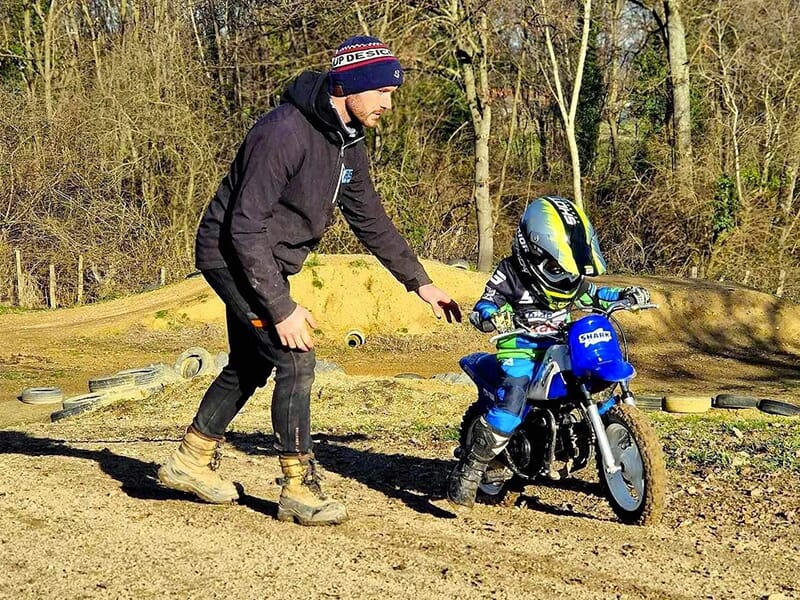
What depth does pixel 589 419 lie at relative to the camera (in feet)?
18.2

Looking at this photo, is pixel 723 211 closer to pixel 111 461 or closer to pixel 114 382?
pixel 114 382

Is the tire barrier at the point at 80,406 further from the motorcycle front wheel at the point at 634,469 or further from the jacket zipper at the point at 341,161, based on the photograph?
the motorcycle front wheel at the point at 634,469

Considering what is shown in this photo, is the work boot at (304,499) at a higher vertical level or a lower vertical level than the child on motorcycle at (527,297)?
lower

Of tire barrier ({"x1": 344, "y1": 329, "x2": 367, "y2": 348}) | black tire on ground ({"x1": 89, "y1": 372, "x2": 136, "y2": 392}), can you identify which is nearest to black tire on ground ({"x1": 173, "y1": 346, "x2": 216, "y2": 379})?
black tire on ground ({"x1": 89, "y1": 372, "x2": 136, "y2": 392})

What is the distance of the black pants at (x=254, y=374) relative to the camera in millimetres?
5297

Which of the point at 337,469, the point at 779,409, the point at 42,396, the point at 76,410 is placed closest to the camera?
the point at 337,469

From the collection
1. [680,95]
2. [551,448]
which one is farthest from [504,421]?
[680,95]

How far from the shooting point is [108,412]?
1097cm

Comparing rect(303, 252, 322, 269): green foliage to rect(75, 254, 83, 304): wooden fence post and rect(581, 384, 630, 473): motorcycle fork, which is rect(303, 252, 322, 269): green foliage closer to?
rect(75, 254, 83, 304): wooden fence post

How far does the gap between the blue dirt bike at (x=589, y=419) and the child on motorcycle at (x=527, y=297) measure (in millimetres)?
82

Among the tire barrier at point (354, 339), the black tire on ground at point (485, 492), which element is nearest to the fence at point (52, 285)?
the tire barrier at point (354, 339)

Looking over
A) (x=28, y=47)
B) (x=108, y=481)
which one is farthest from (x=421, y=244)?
(x=108, y=481)

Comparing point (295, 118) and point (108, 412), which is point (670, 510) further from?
point (108, 412)

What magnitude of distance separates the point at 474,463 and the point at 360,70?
2.14 meters
